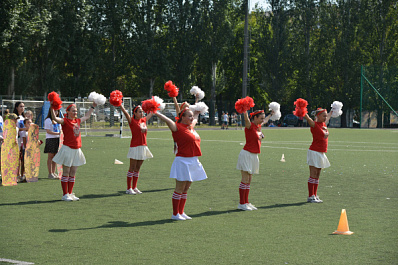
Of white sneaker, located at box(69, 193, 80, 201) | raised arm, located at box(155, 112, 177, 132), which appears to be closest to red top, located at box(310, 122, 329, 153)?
raised arm, located at box(155, 112, 177, 132)

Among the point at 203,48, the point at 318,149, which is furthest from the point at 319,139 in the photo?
the point at 203,48

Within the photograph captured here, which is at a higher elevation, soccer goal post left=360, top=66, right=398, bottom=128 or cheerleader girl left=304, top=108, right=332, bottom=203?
soccer goal post left=360, top=66, right=398, bottom=128

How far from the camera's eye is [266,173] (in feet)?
52.5

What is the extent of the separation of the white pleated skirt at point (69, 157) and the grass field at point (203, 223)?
787mm

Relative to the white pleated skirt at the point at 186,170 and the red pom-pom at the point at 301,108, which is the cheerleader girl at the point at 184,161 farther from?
the red pom-pom at the point at 301,108

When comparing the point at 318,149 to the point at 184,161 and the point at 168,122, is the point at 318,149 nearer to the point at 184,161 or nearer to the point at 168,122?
the point at 184,161

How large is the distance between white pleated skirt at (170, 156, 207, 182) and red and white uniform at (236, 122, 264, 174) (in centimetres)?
129

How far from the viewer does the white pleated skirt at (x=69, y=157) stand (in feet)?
35.4

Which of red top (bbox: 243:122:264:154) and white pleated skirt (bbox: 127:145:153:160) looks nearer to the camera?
red top (bbox: 243:122:264:154)

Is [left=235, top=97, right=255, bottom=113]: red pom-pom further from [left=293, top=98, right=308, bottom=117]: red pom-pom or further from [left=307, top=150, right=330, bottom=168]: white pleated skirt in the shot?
[left=307, top=150, right=330, bottom=168]: white pleated skirt

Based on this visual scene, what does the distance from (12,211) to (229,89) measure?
217ft

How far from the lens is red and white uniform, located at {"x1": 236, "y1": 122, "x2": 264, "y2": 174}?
10.0 m

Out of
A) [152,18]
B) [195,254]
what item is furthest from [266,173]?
[152,18]

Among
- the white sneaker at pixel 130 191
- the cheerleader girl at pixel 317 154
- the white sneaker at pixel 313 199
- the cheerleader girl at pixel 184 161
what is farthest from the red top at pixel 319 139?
the white sneaker at pixel 130 191
